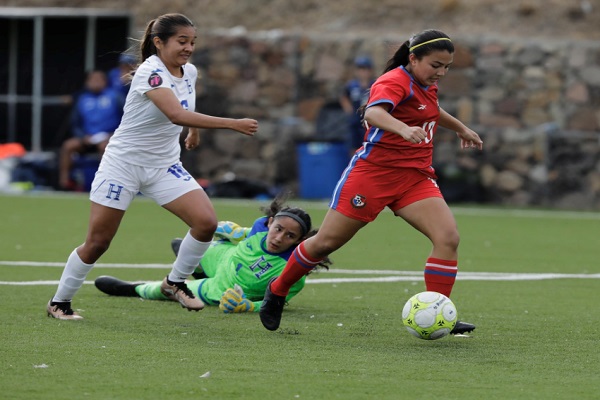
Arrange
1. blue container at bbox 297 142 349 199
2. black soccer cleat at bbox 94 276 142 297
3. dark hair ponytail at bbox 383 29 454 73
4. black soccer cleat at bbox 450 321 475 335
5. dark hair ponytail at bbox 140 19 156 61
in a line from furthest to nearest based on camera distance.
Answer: blue container at bbox 297 142 349 199 < black soccer cleat at bbox 94 276 142 297 < dark hair ponytail at bbox 140 19 156 61 < black soccer cleat at bbox 450 321 475 335 < dark hair ponytail at bbox 383 29 454 73

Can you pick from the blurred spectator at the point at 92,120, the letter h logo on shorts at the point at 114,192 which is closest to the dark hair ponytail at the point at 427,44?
the letter h logo on shorts at the point at 114,192

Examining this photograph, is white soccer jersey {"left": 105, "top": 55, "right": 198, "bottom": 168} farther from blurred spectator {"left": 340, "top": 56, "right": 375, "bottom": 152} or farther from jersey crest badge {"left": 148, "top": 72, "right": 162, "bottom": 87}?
blurred spectator {"left": 340, "top": 56, "right": 375, "bottom": 152}

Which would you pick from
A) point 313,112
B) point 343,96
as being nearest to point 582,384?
point 343,96

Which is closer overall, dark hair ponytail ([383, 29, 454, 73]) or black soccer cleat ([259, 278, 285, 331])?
dark hair ponytail ([383, 29, 454, 73])

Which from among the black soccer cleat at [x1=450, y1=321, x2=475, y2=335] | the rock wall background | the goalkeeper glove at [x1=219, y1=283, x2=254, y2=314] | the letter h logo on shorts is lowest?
the rock wall background

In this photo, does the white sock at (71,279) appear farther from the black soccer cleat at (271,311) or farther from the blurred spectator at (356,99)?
the blurred spectator at (356,99)

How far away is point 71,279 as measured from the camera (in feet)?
26.0

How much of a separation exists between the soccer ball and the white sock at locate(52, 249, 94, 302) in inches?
85.0

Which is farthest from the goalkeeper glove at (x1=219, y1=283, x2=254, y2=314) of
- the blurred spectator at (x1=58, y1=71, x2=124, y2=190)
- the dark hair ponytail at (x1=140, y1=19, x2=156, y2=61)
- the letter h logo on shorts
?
the blurred spectator at (x1=58, y1=71, x2=124, y2=190)

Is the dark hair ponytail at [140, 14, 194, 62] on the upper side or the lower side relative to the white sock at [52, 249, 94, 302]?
upper

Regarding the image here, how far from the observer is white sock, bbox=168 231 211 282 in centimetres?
827

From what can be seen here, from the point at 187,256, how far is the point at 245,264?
1.46ft

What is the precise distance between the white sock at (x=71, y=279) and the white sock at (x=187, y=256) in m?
0.71

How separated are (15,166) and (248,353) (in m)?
16.1
